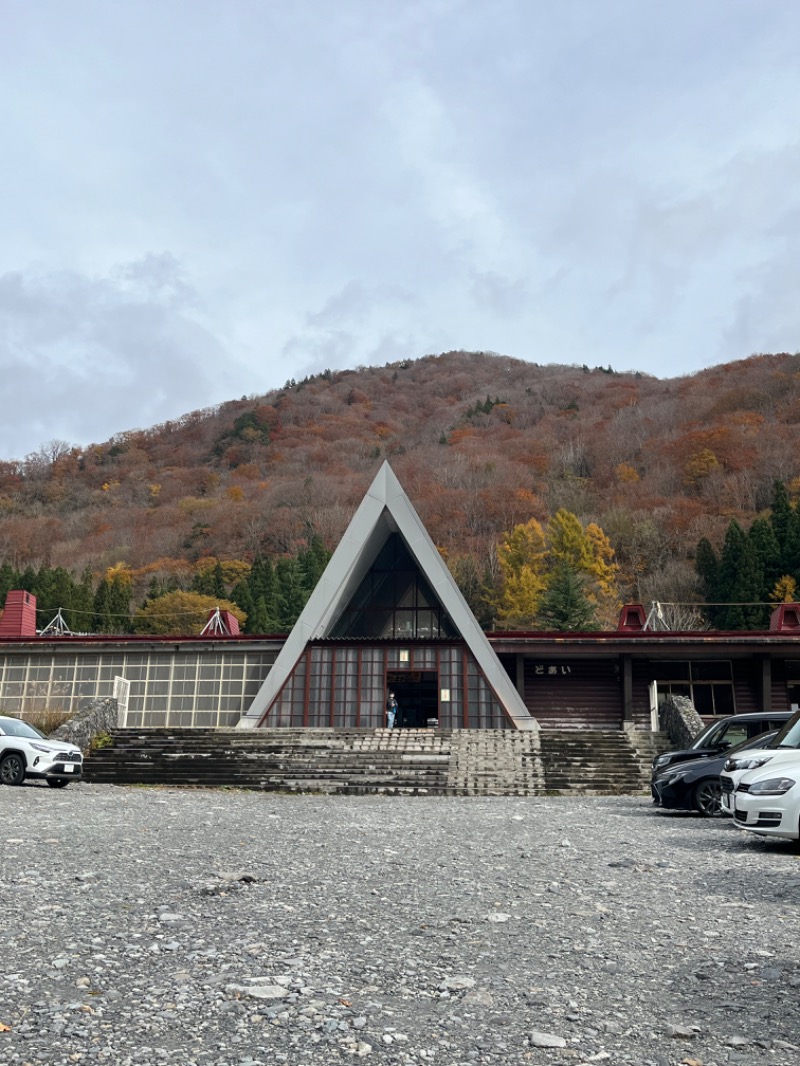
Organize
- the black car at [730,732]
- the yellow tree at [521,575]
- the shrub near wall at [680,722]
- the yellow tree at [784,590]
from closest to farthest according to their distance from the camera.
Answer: the black car at [730,732] → the shrub near wall at [680,722] → the yellow tree at [784,590] → the yellow tree at [521,575]

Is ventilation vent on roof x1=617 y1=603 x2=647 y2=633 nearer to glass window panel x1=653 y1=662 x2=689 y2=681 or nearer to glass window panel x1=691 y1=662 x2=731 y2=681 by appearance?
glass window panel x1=653 y1=662 x2=689 y2=681

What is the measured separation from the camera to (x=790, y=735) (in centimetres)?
1072

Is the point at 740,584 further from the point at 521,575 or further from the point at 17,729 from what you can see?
the point at 17,729

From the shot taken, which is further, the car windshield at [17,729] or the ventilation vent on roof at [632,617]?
the ventilation vent on roof at [632,617]

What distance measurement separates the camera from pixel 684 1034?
377 centimetres

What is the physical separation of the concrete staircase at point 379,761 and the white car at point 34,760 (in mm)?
2987

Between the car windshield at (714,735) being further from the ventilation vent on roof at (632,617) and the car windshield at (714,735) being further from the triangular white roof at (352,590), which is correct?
the ventilation vent on roof at (632,617)

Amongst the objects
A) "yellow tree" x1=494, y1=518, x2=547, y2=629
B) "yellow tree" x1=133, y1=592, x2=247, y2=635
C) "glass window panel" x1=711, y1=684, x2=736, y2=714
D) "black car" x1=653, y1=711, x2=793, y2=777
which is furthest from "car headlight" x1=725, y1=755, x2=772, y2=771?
"yellow tree" x1=133, y1=592, x2=247, y2=635

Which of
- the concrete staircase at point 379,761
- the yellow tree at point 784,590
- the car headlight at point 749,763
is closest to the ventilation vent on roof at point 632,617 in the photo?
the concrete staircase at point 379,761

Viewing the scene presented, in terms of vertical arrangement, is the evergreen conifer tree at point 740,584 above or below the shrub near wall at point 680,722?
above

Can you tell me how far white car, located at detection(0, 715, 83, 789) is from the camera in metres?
16.4

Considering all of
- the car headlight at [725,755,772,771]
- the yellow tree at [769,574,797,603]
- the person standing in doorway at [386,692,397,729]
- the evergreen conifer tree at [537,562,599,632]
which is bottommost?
the car headlight at [725,755,772,771]

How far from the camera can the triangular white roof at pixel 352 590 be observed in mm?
24281

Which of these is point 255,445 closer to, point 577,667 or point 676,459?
point 676,459
